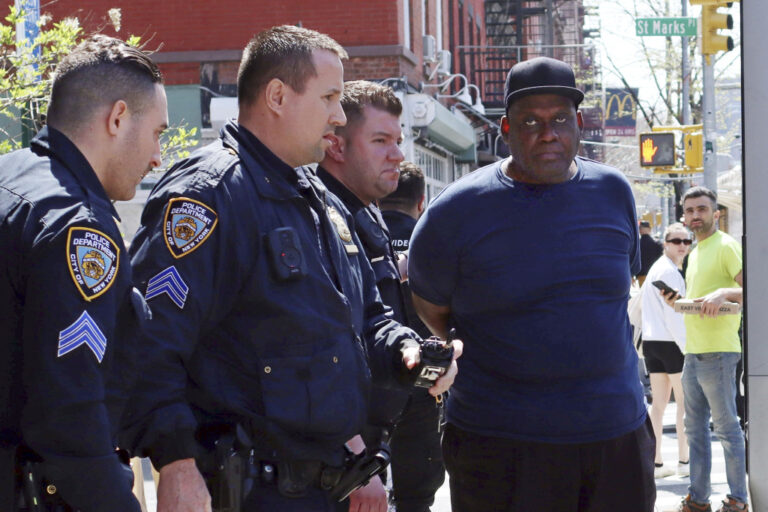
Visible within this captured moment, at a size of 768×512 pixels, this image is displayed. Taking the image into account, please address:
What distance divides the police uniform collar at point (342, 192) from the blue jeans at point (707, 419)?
158 inches

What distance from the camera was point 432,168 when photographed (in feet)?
70.1

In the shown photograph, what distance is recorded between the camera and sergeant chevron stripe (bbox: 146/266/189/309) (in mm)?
2793

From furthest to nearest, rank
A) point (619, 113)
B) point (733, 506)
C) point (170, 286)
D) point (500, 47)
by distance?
point (619, 113)
point (500, 47)
point (733, 506)
point (170, 286)

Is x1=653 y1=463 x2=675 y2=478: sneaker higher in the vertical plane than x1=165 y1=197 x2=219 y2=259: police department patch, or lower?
lower

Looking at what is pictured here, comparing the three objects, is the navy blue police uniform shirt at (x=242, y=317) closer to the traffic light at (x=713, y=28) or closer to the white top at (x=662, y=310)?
the white top at (x=662, y=310)

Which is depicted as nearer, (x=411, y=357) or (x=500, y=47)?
(x=411, y=357)

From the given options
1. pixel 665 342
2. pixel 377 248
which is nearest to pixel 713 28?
pixel 665 342

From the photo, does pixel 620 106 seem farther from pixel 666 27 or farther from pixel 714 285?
pixel 714 285

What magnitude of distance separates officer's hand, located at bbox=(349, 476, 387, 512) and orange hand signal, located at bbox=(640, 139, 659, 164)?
1672 centimetres

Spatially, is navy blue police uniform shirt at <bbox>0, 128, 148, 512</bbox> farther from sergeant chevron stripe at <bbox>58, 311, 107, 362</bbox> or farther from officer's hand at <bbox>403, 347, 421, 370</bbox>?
officer's hand at <bbox>403, 347, 421, 370</bbox>

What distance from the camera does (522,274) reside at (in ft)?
12.5

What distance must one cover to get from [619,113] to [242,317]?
41662mm

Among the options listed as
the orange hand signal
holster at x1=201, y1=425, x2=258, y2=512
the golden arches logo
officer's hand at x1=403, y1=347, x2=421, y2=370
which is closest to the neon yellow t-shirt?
officer's hand at x1=403, y1=347, x2=421, y2=370

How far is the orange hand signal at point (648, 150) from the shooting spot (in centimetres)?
1922
